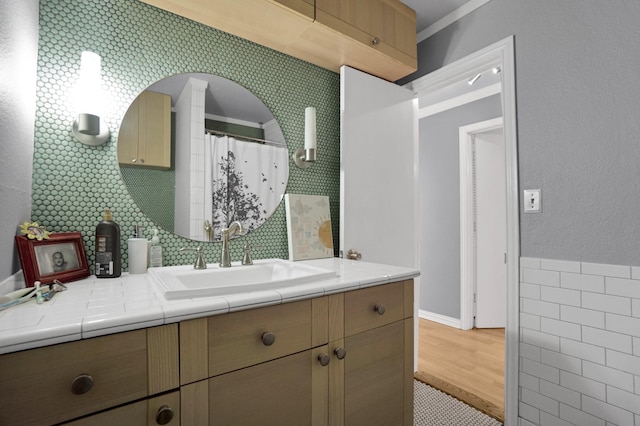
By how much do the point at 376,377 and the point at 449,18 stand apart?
7.10 ft

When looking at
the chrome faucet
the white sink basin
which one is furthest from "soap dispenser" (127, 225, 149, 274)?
the chrome faucet

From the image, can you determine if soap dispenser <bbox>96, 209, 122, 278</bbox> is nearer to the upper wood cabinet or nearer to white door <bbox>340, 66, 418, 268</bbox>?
the upper wood cabinet

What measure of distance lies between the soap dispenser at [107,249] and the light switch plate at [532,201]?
1.90 metres

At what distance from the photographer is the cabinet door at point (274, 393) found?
32.6 inches

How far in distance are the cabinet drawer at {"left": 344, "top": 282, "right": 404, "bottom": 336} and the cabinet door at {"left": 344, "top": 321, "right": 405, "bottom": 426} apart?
31mm

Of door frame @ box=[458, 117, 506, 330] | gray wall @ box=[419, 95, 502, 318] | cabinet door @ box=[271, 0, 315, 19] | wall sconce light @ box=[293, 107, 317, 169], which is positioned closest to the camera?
cabinet door @ box=[271, 0, 315, 19]

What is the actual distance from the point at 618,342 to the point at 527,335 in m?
0.35

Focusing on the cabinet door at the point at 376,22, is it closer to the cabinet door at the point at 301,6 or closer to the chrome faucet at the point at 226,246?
the cabinet door at the point at 301,6

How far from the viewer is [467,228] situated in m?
3.25

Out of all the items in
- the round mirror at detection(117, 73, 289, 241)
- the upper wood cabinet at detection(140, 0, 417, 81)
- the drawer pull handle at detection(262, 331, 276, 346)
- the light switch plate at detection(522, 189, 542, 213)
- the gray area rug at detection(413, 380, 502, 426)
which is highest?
the upper wood cabinet at detection(140, 0, 417, 81)

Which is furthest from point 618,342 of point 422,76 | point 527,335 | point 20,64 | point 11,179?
point 20,64

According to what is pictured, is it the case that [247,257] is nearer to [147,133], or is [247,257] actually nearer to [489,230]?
[147,133]

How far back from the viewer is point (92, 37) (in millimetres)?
1217

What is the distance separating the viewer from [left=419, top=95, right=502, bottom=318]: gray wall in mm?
3326
